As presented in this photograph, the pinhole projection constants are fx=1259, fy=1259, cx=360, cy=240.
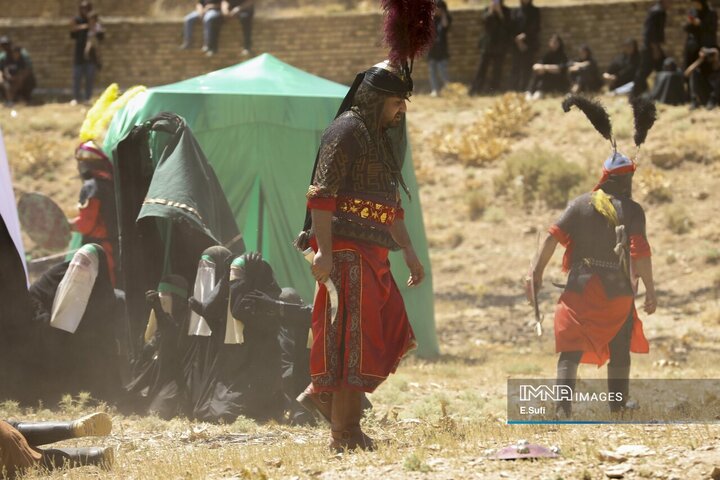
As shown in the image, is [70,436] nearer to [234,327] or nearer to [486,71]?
[234,327]

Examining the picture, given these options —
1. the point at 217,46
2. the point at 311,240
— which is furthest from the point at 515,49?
the point at 311,240

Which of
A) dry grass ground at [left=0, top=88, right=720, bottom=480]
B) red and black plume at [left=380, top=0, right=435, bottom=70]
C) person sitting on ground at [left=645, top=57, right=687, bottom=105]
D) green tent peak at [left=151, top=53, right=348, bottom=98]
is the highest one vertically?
red and black plume at [left=380, top=0, right=435, bottom=70]

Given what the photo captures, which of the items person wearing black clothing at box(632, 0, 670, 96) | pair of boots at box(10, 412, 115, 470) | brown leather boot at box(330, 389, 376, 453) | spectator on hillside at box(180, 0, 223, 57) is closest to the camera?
brown leather boot at box(330, 389, 376, 453)

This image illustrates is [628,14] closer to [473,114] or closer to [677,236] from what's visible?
[473,114]

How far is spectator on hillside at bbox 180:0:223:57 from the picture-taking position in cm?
2427

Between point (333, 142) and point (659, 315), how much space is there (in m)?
8.70

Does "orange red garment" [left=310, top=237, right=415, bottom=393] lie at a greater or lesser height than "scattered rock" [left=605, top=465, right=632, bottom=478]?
greater

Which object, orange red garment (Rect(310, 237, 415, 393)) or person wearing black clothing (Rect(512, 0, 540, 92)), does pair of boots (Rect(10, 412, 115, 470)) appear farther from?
person wearing black clothing (Rect(512, 0, 540, 92))

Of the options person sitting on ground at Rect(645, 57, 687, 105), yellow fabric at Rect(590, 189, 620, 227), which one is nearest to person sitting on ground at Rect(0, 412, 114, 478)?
yellow fabric at Rect(590, 189, 620, 227)

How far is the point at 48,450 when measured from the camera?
6219mm

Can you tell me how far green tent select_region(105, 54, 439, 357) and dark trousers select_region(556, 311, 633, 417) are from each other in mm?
2958

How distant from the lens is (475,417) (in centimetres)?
803

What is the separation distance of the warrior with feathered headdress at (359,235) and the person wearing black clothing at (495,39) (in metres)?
15.9

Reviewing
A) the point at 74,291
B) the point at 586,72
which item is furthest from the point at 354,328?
the point at 586,72
